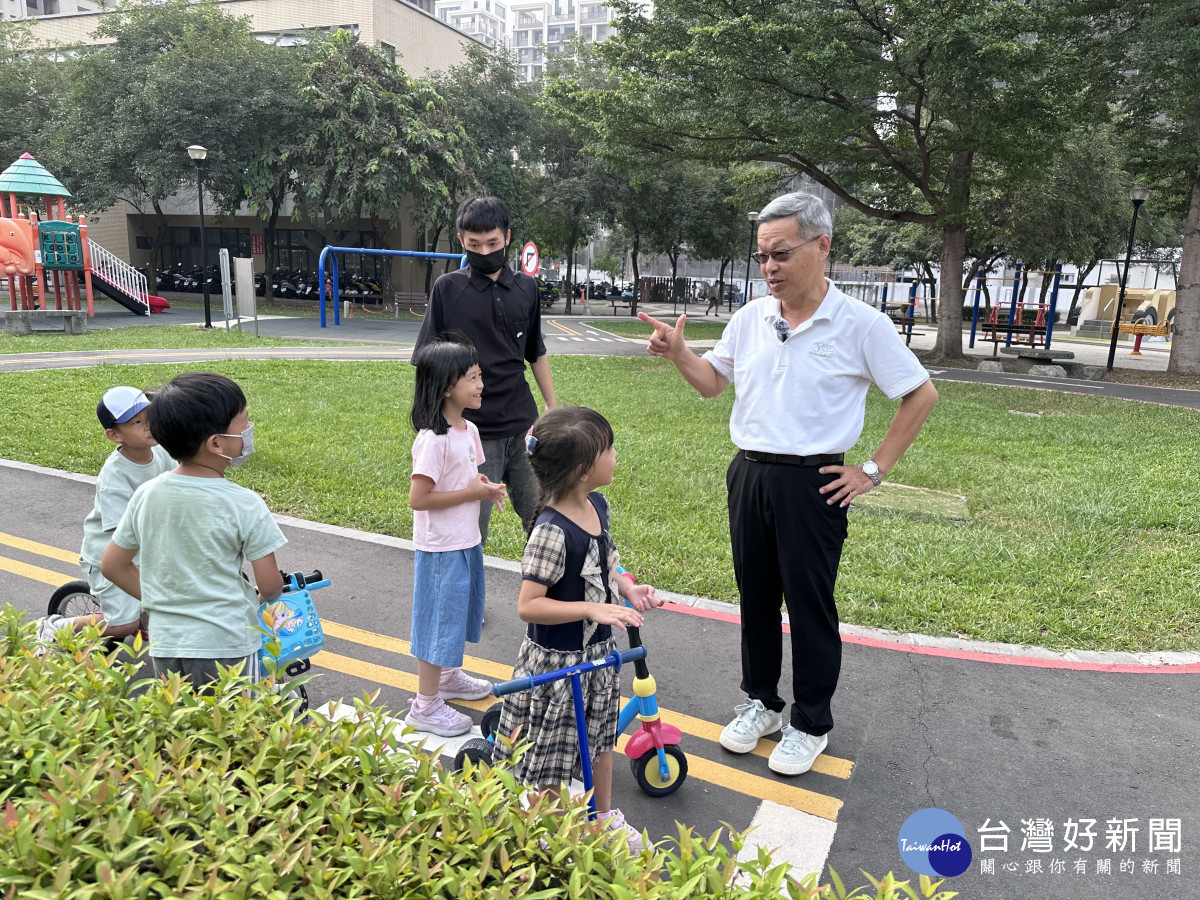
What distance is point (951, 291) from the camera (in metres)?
19.5

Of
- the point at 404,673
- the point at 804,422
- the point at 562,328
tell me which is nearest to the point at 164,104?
the point at 562,328

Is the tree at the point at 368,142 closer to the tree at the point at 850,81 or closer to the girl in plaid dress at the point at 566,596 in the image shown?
the tree at the point at 850,81

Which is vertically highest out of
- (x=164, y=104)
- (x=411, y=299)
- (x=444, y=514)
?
(x=164, y=104)

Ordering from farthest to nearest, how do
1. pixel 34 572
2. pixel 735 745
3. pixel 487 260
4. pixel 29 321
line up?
pixel 29 321 → pixel 34 572 → pixel 487 260 → pixel 735 745

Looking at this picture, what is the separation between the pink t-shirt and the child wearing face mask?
66cm

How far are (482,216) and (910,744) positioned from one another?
9.11 feet

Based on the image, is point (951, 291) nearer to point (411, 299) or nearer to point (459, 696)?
point (459, 696)

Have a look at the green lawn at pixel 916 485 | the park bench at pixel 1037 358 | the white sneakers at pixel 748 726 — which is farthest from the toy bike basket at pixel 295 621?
the park bench at pixel 1037 358

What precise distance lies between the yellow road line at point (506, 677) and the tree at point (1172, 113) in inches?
599

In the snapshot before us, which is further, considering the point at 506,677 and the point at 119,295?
the point at 119,295

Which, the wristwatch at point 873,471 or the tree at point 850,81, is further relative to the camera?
the tree at point 850,81

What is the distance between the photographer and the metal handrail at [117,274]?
2355cm

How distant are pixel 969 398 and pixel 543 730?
481 inches

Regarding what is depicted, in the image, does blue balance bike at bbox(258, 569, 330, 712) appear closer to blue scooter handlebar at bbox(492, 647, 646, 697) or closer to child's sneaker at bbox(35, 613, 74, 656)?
child's sneaker at bbox(35, 613, 74, 656)
